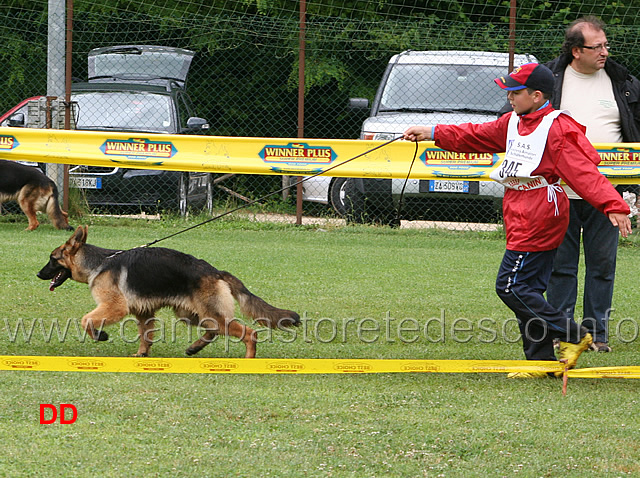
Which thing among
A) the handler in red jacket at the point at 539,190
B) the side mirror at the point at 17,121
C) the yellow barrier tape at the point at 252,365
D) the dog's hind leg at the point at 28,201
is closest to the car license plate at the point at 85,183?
the dog's hind leg at the point at 28,201

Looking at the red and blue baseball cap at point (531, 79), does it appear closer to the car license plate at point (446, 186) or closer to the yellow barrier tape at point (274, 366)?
the yellow barrier tape at point (274, 366)

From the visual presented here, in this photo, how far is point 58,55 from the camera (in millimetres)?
11672

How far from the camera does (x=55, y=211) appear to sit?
10844 millimetres

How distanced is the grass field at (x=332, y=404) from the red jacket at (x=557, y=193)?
82 centimetres

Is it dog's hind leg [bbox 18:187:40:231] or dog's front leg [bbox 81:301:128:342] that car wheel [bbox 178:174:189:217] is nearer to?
dog's hind leg [bbox 18:187:40:231]

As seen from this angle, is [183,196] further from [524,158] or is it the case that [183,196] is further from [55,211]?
[524,158]

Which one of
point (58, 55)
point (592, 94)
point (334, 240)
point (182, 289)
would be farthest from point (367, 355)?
point (58, 55)

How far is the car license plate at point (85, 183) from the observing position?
11.8m

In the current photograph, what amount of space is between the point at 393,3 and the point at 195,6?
10.6ft

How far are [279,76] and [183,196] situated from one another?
2.94 m

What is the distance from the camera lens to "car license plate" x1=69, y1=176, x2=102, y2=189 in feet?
38.7

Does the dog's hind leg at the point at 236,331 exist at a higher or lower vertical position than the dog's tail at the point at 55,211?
higher

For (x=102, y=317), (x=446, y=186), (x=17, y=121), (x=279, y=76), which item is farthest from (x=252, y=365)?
(x=279, y=76)

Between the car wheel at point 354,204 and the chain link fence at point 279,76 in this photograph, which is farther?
the car wheel at point 354,204
